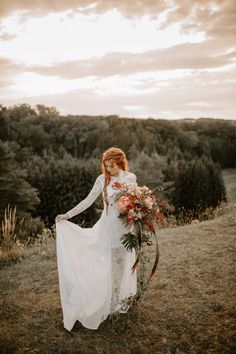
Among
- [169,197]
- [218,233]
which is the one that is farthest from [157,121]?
[218,233]

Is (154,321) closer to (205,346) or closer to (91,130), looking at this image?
(205,346)

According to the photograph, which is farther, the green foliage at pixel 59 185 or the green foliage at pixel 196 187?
the green foliage at pixel 196 187

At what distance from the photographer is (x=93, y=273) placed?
4754 millimetres

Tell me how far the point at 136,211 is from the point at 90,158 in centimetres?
4044

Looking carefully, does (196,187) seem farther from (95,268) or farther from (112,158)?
(95,268)

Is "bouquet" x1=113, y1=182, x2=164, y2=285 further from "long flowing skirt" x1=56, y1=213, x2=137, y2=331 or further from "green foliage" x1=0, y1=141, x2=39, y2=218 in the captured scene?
"green foliage" x1=0, y1=141, x2=39, y2=218

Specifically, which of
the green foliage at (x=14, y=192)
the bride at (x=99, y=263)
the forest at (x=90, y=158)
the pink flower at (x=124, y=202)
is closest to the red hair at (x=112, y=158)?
the bride at (x=99, y=263)

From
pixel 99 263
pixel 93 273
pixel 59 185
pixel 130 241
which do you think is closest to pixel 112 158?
pixel 130 241

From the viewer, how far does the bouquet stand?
428cm

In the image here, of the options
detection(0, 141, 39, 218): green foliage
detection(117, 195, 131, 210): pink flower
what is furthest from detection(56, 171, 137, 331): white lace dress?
detection(0, 141, 39, 218): green foliage

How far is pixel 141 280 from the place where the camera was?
4816 millimetres

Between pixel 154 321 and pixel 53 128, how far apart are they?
61464 mm

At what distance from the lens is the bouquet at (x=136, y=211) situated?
428 centimetres

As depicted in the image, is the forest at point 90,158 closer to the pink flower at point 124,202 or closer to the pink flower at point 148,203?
the pink flower at point 124,202
